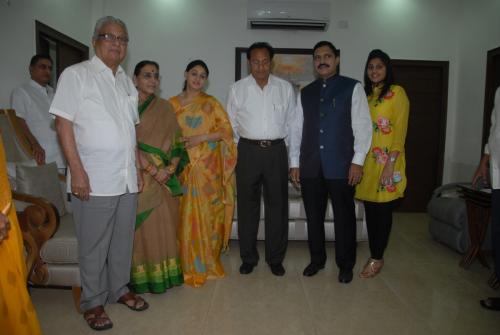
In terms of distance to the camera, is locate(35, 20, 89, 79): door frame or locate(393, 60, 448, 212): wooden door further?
locate(393, 60, 448, 212): wooden door

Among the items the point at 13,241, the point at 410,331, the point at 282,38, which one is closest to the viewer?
the point at 13,241

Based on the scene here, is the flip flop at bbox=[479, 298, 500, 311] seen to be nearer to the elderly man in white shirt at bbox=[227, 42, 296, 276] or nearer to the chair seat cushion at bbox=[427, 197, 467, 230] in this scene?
the chair seat cushion at bbox=[427, 197, 467, 230]

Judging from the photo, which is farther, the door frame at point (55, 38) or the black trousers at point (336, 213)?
the door frame at point (55, 38)

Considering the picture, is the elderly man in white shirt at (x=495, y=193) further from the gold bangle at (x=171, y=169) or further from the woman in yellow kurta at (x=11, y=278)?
the woman in yellow kurta at (x=11, y=278)

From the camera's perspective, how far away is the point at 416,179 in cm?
529

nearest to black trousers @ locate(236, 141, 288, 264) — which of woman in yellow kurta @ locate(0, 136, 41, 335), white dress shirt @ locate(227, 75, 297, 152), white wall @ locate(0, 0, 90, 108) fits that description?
white dress shirt @ locate(227, 75, 297, 152)

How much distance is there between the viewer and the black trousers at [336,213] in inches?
105

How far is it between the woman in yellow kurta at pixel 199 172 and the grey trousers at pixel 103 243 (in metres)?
0.56

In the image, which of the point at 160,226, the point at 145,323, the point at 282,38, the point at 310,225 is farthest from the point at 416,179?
the point at 145,323

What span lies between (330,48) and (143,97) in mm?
1300

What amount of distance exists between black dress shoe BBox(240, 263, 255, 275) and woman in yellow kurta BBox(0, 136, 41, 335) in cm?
160

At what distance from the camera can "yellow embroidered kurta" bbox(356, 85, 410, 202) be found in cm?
265

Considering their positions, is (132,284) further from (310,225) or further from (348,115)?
(348,115)

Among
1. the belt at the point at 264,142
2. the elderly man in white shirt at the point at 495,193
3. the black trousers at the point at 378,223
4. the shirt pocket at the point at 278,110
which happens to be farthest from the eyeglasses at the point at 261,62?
the elderly man in white shirt at the point at 495,193
